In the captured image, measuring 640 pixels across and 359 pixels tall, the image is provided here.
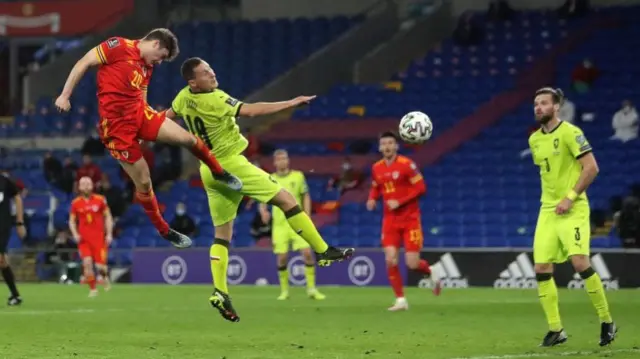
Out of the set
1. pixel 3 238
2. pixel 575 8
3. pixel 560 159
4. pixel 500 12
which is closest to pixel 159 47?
pixel 560 159

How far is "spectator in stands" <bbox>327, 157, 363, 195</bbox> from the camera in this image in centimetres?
3009

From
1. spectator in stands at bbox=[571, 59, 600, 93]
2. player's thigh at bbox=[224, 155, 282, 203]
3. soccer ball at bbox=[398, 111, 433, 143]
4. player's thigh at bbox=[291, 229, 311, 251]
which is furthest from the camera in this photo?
spectator in stands at bbox=[571, 59, 600, 93]

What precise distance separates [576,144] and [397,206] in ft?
19.7

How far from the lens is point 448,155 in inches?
1236

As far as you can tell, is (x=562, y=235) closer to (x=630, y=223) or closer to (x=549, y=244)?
(x=549, y=244)

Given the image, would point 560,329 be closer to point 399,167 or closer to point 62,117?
point 399,167

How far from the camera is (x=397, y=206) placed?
18.0 meters

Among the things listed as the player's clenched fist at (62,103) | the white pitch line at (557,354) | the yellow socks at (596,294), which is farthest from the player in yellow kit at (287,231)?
the white pitch line at (557,354)

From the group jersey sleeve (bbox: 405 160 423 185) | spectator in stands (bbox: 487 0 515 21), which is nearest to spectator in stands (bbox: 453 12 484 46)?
spectator in stands (bbox: 487 0 515 21)

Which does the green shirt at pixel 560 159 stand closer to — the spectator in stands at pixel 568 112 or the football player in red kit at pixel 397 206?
the football player in red kit at pixel 397 206

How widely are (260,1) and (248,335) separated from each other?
81.5ft

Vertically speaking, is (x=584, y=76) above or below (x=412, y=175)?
above

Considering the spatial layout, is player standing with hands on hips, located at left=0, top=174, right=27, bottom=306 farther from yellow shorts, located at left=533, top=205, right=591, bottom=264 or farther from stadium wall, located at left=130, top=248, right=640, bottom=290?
yellow shorts, located at left=533, top=205, right=591, bottom=264

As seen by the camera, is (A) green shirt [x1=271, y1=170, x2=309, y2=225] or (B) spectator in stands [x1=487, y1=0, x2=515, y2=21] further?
(B) spectator in stands [x1=487, y1=0, x2=515, y2=21]
